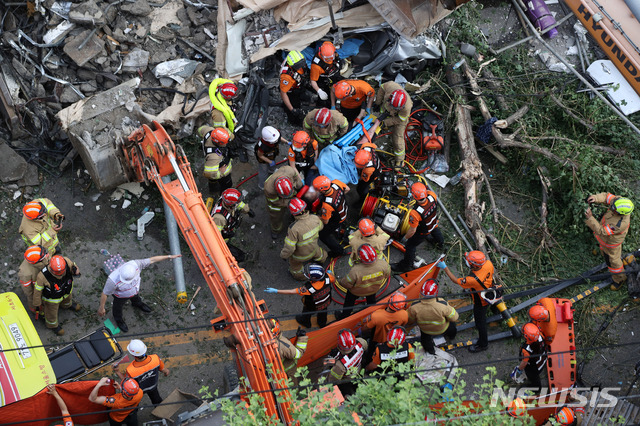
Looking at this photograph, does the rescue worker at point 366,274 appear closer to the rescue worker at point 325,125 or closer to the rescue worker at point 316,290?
the rescue worker at point 316,290

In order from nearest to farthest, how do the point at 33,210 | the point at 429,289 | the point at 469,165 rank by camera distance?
the point at 429,289
the point at 33,210
the point at 469,165

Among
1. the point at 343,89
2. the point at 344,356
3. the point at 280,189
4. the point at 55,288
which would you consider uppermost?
the point at 343,89

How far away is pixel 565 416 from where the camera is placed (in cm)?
827

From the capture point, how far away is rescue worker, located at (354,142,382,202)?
34.6 feet

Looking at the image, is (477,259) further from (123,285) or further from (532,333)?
(123,285)

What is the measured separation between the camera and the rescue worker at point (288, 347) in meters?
8.40

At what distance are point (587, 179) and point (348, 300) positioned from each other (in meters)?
4.68

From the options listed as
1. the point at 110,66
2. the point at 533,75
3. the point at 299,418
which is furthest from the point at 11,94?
the point at 533,75

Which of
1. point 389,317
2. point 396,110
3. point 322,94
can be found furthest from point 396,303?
point 322,94

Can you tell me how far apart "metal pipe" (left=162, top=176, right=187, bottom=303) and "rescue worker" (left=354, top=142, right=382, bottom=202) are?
3113mm

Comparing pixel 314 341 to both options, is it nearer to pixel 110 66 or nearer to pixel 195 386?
pixel 195 386

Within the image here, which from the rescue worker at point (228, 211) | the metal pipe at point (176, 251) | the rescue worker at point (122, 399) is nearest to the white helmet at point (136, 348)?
the rescue worker at point (122, 399)

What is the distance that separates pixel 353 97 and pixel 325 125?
1159 millimetres

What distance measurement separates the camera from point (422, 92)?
1234 centimetres
